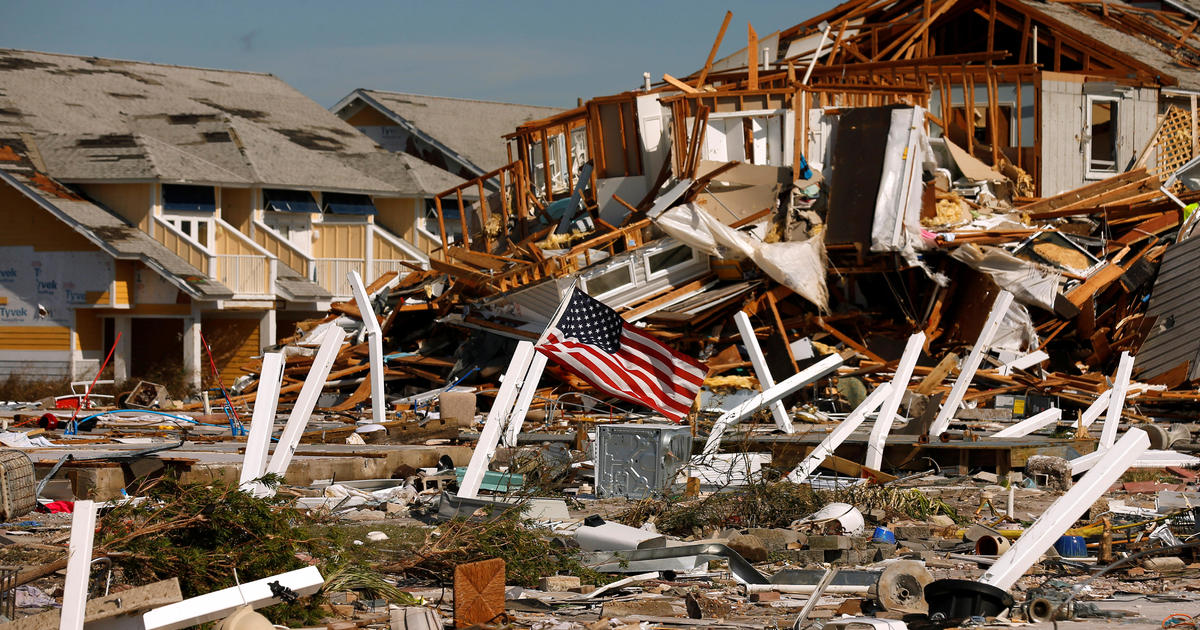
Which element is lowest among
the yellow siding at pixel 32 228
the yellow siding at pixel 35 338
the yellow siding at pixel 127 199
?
the yellow siding at pixel 35 338

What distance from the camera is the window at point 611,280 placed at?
20.4m

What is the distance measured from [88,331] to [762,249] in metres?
19.4

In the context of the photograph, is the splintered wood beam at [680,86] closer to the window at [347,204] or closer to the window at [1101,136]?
the window at [1101,136]

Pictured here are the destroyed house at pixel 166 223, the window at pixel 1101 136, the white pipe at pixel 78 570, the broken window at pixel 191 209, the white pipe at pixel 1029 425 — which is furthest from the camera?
the broken window at pixel 191 209

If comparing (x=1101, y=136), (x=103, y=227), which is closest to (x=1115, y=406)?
(x=1101, y=136)

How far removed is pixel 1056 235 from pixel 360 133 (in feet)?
85.7

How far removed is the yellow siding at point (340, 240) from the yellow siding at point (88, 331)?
22.2 feet

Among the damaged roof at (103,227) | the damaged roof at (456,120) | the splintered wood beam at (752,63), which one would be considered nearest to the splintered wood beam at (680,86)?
the splintered wood beam at (752,63)

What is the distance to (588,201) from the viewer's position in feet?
79.8

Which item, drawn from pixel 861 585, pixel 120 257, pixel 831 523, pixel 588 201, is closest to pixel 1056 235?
pixel 588 201

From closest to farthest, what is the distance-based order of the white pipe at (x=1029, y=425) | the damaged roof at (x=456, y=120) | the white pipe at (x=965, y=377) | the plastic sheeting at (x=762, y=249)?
the white pipe at (x=965, y=377) → the white pipe at (x=1029, y=425) → the plastic sheeting at (x=762, y=249) → the damaged roof at (x=456, y=120)

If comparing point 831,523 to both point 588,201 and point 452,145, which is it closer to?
point 588,201

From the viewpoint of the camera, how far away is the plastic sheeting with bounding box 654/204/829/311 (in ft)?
65.0

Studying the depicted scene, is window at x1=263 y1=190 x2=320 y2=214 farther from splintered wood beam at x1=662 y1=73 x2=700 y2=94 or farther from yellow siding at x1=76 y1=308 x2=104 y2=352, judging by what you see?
splintered wood beam at x1=662 y1=73 x2=700 y2=94
